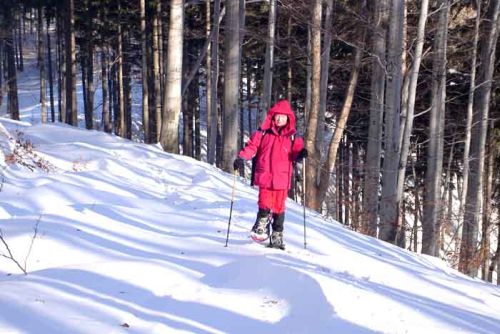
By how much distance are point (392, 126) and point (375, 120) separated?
1820mm

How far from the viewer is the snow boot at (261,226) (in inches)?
272

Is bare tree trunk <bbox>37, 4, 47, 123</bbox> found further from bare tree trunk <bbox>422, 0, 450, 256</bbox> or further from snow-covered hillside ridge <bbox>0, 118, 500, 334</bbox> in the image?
snow-covered hillside ridge <bbox>0, 118, 500, 334</bbox>

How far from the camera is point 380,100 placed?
1355 centimetres

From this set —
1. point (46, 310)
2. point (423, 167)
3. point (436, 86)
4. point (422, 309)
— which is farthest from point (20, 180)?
point (423, 167)

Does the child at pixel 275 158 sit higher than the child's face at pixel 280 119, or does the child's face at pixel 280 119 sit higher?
the child's face at pixel 280 119

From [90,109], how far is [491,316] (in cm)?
2286

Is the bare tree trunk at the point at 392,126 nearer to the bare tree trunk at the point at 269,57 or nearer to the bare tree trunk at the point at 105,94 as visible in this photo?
the bare tree trunk at the point at 269,57

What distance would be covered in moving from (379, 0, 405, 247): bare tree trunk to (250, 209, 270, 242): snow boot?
6171mm

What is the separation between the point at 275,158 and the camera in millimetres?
6754

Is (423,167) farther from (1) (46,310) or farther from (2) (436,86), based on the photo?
(1) (46,310)

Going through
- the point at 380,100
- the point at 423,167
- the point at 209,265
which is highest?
the point at 380,100

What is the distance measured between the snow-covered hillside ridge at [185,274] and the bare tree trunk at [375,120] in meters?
5.04

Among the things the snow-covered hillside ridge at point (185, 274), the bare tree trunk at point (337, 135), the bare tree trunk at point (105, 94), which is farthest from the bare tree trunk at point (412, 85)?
the bare tree trunk at point (105, 94)

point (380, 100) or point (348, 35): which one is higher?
point (348, 35)
